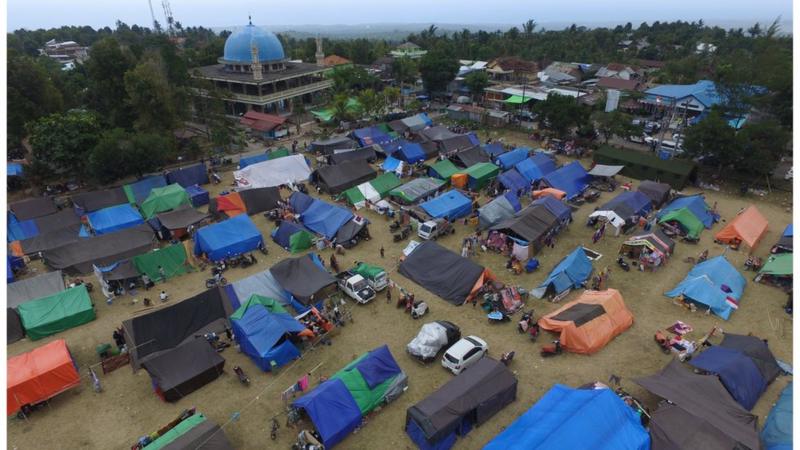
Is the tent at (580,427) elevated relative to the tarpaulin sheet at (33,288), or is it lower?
elevated

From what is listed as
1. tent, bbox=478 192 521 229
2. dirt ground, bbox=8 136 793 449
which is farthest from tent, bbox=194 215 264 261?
tent, bbox=478 192 521 229

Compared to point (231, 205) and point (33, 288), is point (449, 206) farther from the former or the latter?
point (33, 288)

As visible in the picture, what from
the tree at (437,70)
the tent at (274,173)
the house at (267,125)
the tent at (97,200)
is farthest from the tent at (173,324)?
the tree at (437,70)

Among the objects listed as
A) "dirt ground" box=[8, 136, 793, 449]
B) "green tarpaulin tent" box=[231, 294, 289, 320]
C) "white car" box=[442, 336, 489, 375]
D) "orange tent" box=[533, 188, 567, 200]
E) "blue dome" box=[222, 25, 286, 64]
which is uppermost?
"blue dome" box=[222, 25, 286, 64]

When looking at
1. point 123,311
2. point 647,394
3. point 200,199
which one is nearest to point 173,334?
point 123,311

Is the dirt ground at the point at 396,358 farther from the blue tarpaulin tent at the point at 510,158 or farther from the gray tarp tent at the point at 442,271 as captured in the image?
the blue tarpaulin tent at the point at 510,158

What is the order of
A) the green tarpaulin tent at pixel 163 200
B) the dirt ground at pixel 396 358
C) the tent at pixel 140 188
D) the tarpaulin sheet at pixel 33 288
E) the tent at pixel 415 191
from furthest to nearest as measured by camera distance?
the tent at pixel 140 188
the tent at pixel 415 191
the green tarpaulin tent at pixel 163 200
the tarpaulin sheet at pixel 33 288
the dirt ground at pixel 396 358

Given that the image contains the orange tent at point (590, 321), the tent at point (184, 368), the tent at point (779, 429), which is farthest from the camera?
the orange tent at point (590, 321)

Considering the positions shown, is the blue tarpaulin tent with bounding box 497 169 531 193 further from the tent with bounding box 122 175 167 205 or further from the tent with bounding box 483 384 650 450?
the tent with bounding box 122 175 167 205
